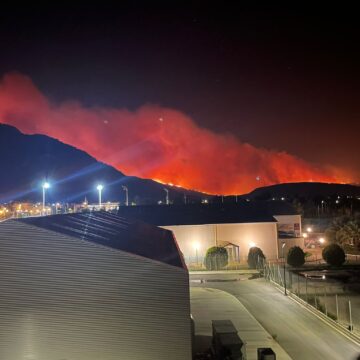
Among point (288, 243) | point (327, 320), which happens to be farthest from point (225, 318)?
point (288, 243)

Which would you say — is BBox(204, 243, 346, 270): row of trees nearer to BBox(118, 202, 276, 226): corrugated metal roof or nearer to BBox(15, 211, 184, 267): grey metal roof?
BBox(118, 202, 276, 226): corrugated metal roof

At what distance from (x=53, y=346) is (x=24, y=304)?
1.39m

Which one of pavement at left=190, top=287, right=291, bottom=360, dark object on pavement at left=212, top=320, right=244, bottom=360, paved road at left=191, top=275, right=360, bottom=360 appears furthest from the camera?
pavement at left=190, top=287, right=291, bottom=360

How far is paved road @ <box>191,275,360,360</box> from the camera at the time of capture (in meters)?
16.2

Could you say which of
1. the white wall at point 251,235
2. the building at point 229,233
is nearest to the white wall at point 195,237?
the building at point 229,233

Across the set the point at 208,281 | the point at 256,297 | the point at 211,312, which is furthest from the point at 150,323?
the point at 208,281

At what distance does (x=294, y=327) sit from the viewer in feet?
64.7

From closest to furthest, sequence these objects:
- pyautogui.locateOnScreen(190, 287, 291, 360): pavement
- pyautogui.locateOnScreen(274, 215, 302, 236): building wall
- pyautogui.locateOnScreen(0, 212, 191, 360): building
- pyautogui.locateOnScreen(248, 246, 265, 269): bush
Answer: pyautogui.locateOnScreen(0, 212, 191, 360): building < pyautogui.locateOnScreen(190, 287, 291, 360): pavement < pyautogui.locateOnScreen(248, 246, 265, 269): bush < pyautogui.locateOnScreen(274, 215, 302, 236): building wall

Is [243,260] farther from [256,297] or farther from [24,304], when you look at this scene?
[24,304]

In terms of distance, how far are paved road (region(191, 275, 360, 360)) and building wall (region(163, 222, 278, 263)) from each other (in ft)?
40.3

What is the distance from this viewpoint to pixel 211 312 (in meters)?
22.8

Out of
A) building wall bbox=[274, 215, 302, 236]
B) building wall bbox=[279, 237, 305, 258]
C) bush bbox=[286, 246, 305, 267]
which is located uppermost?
building wall bbox=[274, 215, 302, 236]

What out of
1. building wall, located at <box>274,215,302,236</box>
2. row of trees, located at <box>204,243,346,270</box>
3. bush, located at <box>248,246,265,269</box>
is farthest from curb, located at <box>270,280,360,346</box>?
building wall, located at <box>274,215,302,236</box>

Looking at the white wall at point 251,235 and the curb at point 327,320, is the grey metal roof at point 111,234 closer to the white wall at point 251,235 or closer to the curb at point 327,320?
the curb at point 327,320
